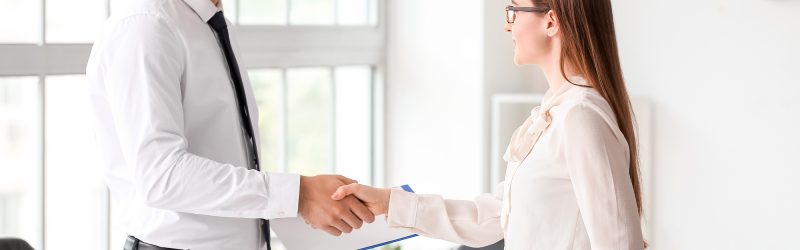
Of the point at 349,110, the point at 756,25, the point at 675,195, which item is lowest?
the point at 675,195

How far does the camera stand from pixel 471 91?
3.85 m

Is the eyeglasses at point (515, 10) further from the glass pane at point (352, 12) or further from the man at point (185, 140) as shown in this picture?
the glass pane at point (352, 12)

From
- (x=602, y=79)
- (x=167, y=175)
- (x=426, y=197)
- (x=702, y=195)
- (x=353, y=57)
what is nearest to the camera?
(x=602, y=79)

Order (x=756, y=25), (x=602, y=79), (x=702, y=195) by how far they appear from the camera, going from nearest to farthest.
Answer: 1. (x=602, y=79)
2. (x=756, y=25)
3. (x=702, y=195)

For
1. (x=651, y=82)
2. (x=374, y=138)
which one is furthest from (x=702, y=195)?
(x=374, y=138)

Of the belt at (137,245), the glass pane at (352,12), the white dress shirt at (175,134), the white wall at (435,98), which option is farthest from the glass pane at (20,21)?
the white wall at (435,98)

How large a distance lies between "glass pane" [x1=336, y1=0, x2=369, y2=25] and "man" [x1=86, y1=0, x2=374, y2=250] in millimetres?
1564

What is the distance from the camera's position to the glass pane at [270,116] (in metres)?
3.61

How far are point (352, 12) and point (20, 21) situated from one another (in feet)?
4.95

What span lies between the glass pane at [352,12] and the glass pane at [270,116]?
15.8 inches

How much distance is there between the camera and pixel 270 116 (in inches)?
145

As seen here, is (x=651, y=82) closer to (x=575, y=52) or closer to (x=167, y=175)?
(x=575, y=52)

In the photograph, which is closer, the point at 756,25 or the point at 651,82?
the point at 756,25

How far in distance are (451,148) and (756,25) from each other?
1.14 meters
